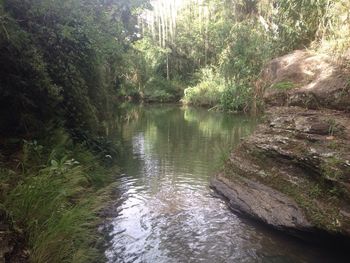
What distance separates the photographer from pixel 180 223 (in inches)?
232

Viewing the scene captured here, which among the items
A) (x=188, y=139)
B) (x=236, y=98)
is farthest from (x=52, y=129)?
(x=236, y=98)

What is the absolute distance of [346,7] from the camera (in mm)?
7582

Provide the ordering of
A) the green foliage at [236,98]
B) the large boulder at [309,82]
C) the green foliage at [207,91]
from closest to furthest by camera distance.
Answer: the large boulder at [309,82] → the green foliage at [236,98] → the green foliage at [207,91]

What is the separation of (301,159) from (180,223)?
2.05m

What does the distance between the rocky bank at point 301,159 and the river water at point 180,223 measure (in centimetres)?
32

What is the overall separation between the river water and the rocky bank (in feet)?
1.04

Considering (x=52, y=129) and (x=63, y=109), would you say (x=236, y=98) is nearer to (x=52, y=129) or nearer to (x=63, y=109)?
(x=63, y=109)

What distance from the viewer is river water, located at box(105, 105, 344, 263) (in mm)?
4898

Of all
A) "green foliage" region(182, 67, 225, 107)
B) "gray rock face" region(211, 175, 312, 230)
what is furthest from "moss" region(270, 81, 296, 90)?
"green foliage" region(182, 67, 225, 107)

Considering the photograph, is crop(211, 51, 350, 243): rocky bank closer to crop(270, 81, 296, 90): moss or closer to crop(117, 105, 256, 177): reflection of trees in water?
crop(270, 81, 296, 90): moss

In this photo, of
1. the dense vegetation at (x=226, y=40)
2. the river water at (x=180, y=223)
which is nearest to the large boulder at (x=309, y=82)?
the dense vegetation at (x=226, y=40)

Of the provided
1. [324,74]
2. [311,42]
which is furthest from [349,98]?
[311,42]

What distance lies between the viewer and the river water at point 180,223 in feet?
16.1

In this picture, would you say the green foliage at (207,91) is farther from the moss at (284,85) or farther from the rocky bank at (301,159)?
the rocky bank at (301,159)
